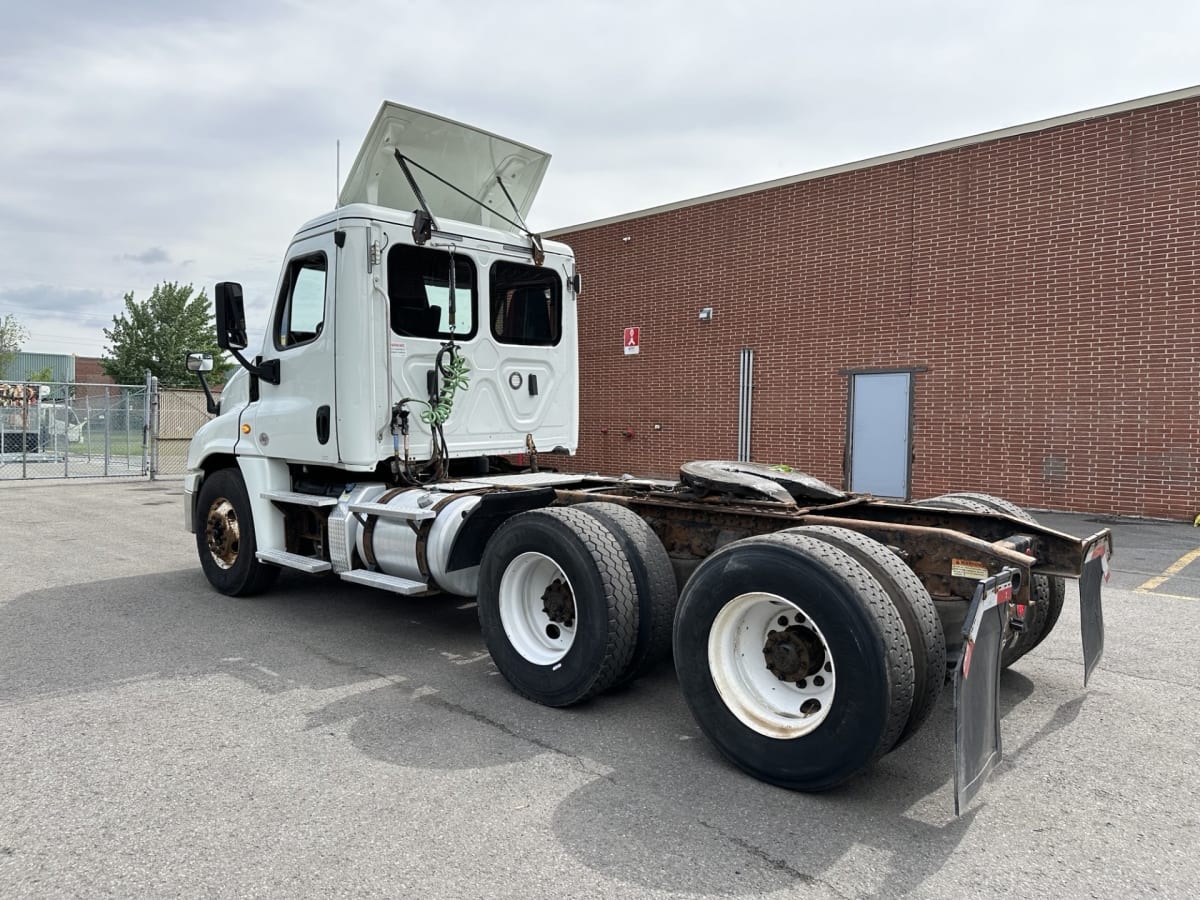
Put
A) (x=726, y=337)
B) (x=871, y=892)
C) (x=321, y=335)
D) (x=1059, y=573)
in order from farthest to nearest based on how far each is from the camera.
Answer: (x=726, y=337), (x=321, y=335), (x=1059, y=573), (x=871, y=892)

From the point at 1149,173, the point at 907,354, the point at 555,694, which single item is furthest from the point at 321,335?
the point at 1149,173

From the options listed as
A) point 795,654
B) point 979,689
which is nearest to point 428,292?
point 795,654

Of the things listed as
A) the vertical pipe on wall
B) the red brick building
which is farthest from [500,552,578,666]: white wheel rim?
the vertical pipe on wall

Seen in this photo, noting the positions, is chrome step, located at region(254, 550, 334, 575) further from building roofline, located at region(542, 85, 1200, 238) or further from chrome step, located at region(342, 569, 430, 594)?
building roofline, located at region(542, 85, 1200, 238)

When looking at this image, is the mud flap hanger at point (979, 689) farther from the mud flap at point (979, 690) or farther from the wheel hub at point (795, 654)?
the wheel hub at point (795, 654)

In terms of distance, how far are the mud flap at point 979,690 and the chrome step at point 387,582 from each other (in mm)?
3324

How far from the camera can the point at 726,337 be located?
55.4 feet

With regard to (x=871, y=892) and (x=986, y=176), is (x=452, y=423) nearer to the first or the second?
(x=871, y=892)

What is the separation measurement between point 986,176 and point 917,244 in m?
1.41

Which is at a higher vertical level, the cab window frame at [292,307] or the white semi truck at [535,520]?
the cab window frame at [292,307]

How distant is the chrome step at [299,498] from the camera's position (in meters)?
6.18

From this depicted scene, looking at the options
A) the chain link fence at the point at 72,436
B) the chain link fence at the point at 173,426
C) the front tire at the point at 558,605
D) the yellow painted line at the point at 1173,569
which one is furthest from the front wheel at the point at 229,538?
the chain link fence at the point at 173,426

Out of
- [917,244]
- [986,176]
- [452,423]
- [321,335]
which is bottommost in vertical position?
[452,423]

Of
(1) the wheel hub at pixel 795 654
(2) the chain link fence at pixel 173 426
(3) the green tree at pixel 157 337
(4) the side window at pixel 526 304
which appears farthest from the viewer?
(3) the green tree at pixel 157 337
